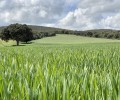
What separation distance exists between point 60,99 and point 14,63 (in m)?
2.71

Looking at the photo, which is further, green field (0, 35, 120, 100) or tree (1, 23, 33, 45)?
tree (1, 23, 33, 45)

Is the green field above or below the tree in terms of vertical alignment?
above

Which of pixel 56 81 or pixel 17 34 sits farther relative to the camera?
pixel 17 34

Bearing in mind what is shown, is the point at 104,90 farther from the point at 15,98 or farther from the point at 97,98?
the point at 15,98

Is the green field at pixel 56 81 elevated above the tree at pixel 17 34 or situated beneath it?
elevated above

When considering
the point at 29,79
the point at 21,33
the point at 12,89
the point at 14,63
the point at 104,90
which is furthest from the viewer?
the point at 21,33

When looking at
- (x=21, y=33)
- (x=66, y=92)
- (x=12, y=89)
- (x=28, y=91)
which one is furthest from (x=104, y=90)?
(x=21, y=33)

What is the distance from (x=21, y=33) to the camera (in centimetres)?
11044

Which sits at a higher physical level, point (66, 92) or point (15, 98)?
point (66, 92)

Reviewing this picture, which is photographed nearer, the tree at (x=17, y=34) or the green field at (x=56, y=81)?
the green field at (x=56, y=81)

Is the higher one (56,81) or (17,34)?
(56,81)

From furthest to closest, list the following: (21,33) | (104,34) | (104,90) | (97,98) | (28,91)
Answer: (104,34) < (21,33) < (104,90) < (97,98) < (28,91)

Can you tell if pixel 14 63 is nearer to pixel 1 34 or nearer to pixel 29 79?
pixel 29 79

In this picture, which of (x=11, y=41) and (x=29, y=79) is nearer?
(x=29, y=79)
